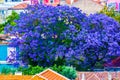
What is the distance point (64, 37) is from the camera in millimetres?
25234

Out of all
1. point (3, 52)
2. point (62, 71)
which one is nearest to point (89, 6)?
point (3, 52)

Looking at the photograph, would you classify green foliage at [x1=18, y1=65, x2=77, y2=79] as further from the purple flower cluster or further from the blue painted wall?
the blue painted wall

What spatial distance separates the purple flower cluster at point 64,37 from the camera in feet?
81.3

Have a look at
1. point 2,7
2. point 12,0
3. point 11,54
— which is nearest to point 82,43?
point 11,54

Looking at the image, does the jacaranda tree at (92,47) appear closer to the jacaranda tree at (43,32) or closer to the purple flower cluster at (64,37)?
the purple flower cluster at (64,37)

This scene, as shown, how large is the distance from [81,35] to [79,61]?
3.42ft

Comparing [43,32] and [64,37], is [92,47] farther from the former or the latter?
[43,32]

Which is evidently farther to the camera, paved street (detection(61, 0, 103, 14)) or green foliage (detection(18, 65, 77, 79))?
paved street (detection(61, 0, 103, 14))

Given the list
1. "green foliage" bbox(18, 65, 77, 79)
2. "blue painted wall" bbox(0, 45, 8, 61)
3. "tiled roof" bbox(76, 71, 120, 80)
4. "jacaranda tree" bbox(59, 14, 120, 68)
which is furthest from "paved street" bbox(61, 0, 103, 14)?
"tiled roof" bbox(76, 71, 120, 80)

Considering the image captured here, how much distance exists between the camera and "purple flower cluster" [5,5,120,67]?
24781 mm

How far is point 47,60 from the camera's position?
24.7 metres

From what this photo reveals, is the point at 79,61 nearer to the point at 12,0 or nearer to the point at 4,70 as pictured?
the point at 4,70

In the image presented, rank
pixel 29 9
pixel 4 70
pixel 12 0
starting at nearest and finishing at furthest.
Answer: pixel 4 70 < pixel 29 9 < pixel 12 0

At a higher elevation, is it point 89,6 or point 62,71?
point 62,71
